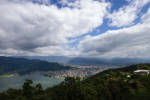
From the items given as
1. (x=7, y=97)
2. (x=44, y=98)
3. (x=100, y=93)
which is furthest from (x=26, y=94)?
(x=100, y=93)

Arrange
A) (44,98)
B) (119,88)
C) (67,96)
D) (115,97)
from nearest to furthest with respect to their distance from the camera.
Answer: (44,98) < (67,96) < (115,97) < (119,88)

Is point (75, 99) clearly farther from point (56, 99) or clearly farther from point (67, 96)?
point (56, 99)

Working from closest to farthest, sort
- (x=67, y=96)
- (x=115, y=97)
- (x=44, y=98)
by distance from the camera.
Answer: (x=44, y=98) < (x=67, y=96) < (x=115, y=97)

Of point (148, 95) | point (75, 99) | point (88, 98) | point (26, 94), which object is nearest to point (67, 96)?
point (75, 99)

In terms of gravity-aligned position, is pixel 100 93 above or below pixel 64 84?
below

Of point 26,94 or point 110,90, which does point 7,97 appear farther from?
point 110,90

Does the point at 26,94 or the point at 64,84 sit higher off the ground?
the point at 64,84

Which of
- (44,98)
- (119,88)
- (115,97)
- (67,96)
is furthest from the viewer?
(119,88)

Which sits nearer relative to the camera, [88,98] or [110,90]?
[88,98]

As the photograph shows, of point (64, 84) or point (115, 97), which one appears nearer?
point (115, 97)

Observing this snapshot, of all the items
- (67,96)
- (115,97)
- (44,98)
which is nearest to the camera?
(44,98)
